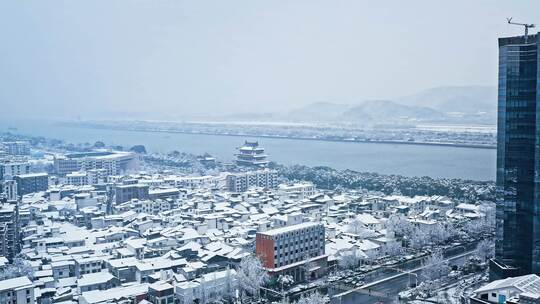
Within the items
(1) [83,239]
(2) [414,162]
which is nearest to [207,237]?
(1) [83,239]

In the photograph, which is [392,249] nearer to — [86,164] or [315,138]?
[86,164]

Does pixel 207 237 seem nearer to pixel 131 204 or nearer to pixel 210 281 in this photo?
pixel 210 281

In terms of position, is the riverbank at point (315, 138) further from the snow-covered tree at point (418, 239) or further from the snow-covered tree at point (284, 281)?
the snow-covered tree at point (284, 281)

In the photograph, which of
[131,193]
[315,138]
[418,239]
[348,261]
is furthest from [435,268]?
[315,138]

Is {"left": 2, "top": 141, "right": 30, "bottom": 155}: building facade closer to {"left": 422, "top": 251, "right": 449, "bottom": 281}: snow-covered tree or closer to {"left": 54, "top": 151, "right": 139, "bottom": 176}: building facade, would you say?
{"left": 54, "top": 151, "right": 139, "bottom": 176}: building facade

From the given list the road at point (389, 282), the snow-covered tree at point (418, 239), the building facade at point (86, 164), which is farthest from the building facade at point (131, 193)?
the road at point (389, 282)
